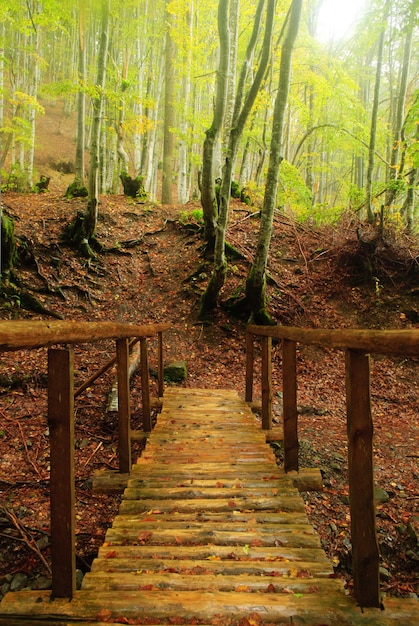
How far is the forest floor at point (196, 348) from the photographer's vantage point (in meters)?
3.63

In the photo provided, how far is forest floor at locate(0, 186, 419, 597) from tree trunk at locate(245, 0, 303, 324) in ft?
2.23

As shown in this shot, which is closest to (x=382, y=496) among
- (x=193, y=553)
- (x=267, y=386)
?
(x=267, y=386)

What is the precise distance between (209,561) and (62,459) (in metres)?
1.04

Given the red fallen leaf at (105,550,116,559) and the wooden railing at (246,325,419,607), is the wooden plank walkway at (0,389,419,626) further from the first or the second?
the wooden railing at (246,325,419,607)

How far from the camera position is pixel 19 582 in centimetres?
276

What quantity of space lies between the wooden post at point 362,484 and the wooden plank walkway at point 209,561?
111 mm

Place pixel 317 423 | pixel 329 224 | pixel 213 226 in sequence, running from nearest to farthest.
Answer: pixel 317 423 → pixel 213 226 → pixel 329 224

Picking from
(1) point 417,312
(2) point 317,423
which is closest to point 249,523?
(2) point 317,423

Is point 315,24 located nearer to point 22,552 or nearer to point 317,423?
point 317,423

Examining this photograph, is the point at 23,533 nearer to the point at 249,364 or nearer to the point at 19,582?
the point at 19,582

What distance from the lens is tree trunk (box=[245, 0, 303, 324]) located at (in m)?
6.95

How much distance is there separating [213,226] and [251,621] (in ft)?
30.7

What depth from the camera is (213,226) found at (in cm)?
1006

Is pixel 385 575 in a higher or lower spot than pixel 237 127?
lower
